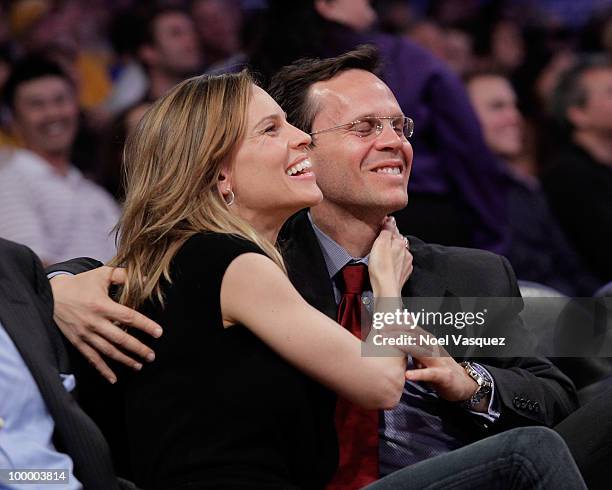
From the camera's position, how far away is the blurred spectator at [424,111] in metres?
3.91

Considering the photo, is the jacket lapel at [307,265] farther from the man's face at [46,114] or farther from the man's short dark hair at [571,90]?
the man's short dark hair at [571,90]

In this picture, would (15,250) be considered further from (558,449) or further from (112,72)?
(112,72)

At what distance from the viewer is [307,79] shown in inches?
126

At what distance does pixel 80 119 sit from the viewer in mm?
5754

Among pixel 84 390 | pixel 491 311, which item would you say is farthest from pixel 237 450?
pixel 491 311

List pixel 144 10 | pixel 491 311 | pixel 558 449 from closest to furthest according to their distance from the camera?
pixel 558 449 → pixel 491 311 → pixel 144 10

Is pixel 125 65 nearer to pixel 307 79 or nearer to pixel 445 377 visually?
pixel 307 79

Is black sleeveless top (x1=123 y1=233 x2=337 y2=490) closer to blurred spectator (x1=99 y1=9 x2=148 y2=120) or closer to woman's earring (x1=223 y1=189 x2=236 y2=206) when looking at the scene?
woman's earring (x1=223 y1=189 x2=236 y2=206)

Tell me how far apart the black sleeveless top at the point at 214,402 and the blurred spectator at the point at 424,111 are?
1443mm

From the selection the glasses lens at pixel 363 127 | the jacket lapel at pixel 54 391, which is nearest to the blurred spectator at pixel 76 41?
the glasses lens at pixel 363 127

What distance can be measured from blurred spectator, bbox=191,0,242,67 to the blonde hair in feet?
13.9

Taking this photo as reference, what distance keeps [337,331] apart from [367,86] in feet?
2.97

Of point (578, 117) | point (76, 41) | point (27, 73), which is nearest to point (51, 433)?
point (27, 73)

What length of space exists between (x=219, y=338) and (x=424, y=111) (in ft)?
5.87
